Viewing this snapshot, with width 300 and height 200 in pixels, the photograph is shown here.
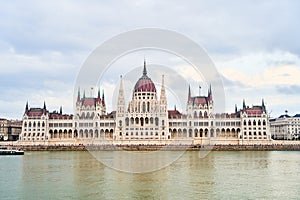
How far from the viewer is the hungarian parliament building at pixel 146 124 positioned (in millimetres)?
94250

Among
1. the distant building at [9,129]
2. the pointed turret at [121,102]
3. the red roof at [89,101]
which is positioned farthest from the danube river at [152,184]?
the distant building at [9,129]

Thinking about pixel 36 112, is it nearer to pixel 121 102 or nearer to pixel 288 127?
pixel 121 102

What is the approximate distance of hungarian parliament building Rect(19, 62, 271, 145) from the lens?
9425 cm

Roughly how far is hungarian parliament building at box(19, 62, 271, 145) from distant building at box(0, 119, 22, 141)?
15072 mm

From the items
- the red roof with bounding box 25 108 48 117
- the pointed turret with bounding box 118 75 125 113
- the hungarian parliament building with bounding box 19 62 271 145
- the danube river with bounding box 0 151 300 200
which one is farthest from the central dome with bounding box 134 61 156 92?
the danube river with bounding box 0 151 300 200

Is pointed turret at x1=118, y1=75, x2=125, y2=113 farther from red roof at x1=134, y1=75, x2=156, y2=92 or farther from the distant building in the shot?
the distant building

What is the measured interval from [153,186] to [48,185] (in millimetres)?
7261

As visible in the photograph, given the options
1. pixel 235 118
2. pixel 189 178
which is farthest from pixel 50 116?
pixel 189 178

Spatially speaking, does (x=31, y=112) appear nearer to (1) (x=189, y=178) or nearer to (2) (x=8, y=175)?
(2) (x=8, y=175)

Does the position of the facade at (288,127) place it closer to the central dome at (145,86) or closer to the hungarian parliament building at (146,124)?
the hungarian parliament building at (146,124)

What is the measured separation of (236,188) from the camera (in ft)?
89.6

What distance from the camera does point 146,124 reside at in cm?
9600

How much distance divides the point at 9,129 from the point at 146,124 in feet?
141

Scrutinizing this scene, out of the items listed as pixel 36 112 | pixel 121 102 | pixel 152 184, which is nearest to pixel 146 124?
pixel 121 102
